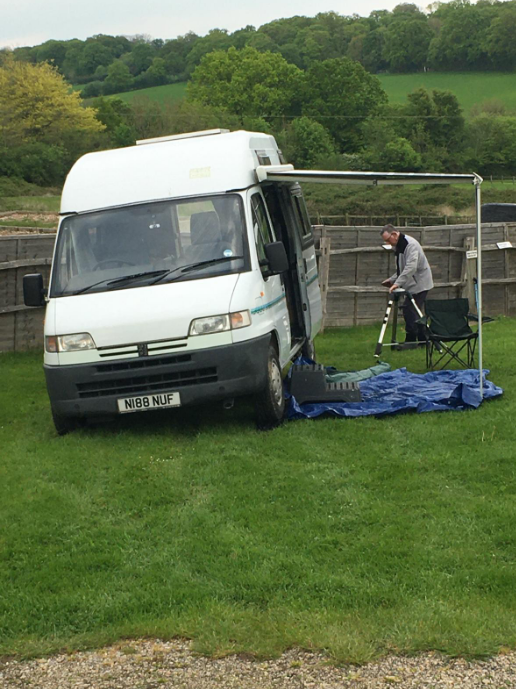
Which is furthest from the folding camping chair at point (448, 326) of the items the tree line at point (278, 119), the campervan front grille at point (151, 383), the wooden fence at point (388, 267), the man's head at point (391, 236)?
the tree line at point (278, 119)

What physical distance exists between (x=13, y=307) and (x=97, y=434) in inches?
272

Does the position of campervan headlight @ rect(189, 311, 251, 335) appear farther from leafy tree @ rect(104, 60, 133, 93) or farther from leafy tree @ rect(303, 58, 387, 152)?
leafy tree @ rect(104, 60, 133, 93)

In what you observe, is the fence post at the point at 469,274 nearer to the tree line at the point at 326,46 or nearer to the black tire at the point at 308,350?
the black tire at the point at 308,350

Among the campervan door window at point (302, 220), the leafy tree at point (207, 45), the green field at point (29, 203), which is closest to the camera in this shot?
the campervan door window at point (302, 220)

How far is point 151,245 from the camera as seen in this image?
31.4 feet

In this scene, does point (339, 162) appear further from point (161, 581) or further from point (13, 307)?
point (161, 581)

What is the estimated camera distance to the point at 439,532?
6.13 metres

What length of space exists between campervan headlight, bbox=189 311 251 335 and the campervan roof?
1472 mm

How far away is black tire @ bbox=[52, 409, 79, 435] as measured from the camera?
371 inches

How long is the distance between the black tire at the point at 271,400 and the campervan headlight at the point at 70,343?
1639 millimetres

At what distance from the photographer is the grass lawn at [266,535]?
4887 mm

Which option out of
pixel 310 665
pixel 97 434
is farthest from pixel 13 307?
pixel 310 665

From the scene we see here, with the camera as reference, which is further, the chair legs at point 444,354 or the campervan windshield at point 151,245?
the chair legs at point 444,354

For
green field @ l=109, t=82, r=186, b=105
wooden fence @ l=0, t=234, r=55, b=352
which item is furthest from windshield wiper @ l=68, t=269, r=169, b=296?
green field @ l=109, t=82, r=186, b=105
